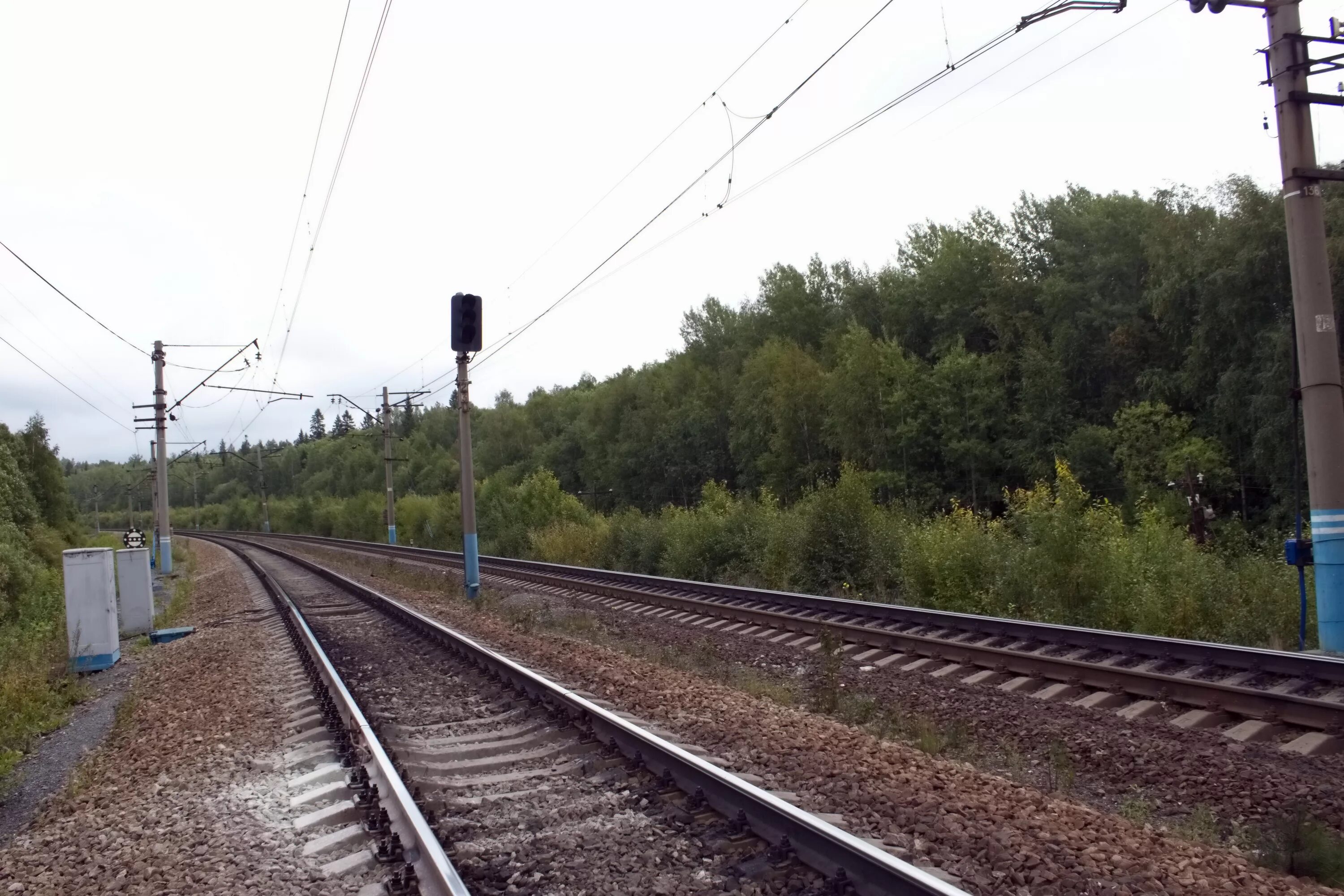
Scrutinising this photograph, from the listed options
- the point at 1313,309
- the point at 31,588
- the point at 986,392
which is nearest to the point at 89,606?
the point at 1313,309

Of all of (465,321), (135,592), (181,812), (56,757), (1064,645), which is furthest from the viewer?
(465,321)

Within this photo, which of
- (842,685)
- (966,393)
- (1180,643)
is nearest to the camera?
(1180,643)

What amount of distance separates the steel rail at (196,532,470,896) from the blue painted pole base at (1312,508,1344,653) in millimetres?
8524

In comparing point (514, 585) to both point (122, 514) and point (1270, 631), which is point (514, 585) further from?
point (122, 514)

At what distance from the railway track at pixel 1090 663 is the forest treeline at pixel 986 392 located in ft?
11.2

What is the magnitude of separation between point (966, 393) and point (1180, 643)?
1533 inches

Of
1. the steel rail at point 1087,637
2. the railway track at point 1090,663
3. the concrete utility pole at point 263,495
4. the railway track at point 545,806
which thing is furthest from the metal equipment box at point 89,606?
the concrete utility pole at point 263,495

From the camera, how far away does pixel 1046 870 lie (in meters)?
4.52

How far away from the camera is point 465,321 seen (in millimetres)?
20641

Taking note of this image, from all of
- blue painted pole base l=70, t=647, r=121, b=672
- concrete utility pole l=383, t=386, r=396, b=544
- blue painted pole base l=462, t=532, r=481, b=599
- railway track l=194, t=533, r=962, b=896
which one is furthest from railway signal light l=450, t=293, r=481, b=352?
concrete utility pole l=383, t=386, r=396, b=544

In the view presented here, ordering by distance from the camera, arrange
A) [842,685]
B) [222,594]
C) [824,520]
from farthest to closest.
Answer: [222,594] → [824,520] → [842,685]

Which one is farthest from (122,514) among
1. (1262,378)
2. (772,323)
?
(1262,378)

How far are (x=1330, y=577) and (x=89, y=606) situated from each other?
16120mm

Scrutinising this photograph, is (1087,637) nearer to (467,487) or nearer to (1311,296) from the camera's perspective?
(1311,296)
